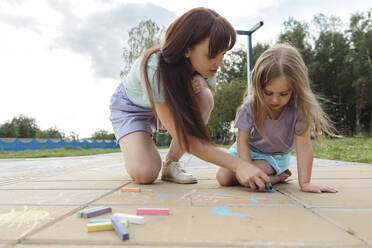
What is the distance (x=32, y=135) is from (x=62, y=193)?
47137 mm

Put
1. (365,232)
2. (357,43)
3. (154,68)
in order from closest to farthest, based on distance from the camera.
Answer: (365,232)
(154,68)
(357,43)

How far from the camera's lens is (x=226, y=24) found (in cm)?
182

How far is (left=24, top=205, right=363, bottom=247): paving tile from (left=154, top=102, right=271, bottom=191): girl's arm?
1.47 ft

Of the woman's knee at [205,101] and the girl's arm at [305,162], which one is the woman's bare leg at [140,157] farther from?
the girl's arm at [305,162]

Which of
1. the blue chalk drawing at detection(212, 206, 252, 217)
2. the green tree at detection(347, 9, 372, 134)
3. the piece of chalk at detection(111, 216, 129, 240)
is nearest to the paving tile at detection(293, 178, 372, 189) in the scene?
the blue chalk drawing at detection(212, 206, 252, 217)

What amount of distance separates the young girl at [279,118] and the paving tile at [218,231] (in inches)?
30.8

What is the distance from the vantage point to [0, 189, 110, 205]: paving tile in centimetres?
160

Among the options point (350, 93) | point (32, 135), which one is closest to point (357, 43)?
point (350, 93)

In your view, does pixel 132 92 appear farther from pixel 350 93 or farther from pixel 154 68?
pixel 350 93

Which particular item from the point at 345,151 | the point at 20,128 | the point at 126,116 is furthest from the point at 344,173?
the point at 20,128

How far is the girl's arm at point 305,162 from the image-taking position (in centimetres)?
184

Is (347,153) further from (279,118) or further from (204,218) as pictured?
(204,218)

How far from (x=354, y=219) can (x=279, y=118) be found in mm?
1112

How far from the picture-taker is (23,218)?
126 cm
